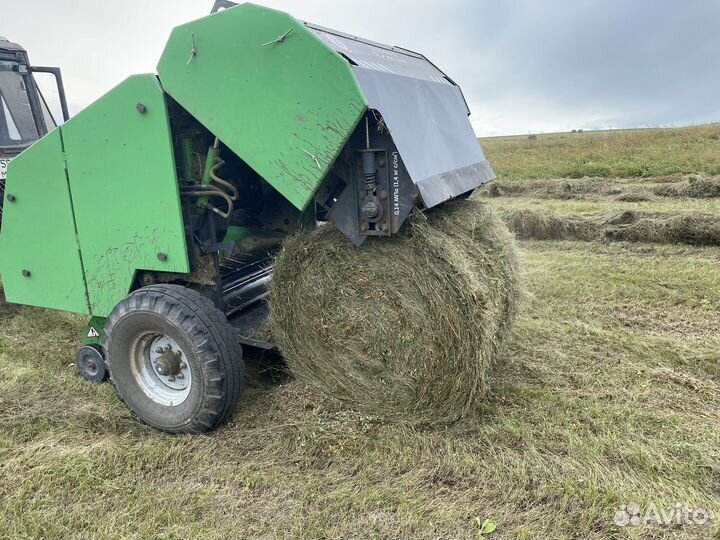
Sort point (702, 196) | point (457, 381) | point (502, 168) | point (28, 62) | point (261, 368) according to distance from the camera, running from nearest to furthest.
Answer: point (457, 381), point (261, 368), point (28, 62), point (702, 196), point (502, 168)

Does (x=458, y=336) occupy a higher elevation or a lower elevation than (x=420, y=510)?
higher

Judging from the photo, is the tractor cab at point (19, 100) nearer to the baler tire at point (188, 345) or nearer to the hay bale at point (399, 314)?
the baler tire at point (188, 345)

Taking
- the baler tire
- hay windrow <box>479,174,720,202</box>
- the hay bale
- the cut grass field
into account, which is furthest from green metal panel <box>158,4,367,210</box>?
hay windrow <box>479,174,720,202</box>

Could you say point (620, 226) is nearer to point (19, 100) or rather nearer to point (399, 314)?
point (399, 314)

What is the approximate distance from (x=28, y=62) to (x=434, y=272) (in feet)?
17.3

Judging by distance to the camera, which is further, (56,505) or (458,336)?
(458,336)

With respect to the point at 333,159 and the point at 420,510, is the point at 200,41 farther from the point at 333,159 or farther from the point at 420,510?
the point at 420,510

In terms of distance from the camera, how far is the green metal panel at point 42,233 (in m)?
3.52

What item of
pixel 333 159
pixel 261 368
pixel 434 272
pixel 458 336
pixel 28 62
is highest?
pixel 28 62

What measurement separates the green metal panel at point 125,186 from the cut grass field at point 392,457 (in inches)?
39.7

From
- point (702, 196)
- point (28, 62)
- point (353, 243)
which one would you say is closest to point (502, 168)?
point (702, 196)

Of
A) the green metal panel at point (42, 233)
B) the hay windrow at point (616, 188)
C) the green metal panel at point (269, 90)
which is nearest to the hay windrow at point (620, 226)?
the hay windrow at point (616, 188)

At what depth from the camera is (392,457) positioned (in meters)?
2.94

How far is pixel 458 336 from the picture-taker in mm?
2900
